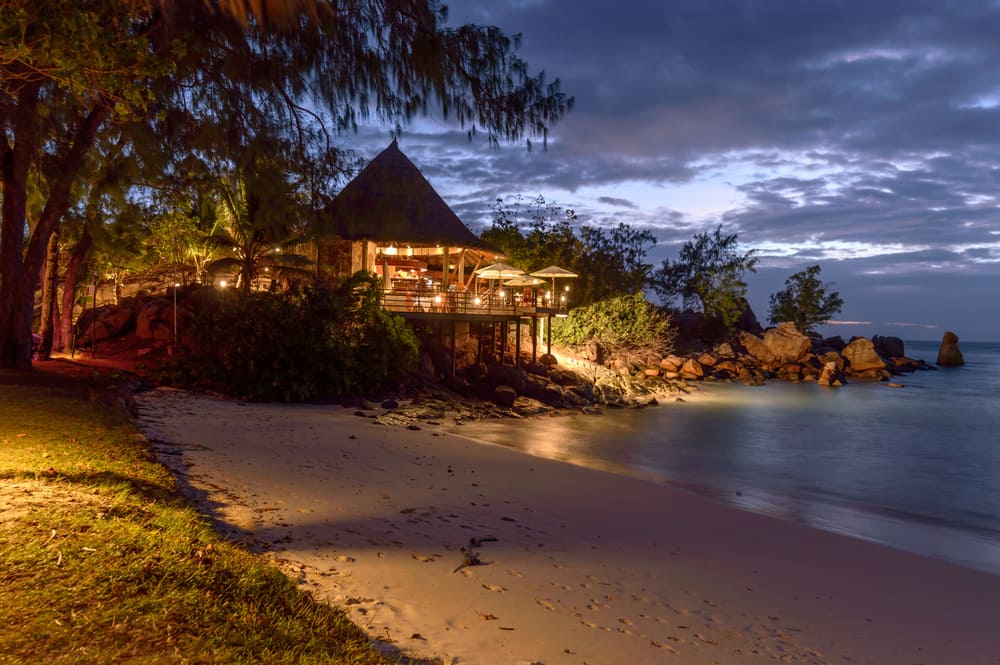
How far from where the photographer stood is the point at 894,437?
2036 cm

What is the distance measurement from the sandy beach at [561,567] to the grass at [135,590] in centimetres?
44

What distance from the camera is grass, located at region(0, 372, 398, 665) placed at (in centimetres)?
293

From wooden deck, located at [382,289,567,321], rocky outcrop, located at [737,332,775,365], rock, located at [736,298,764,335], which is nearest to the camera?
wooden deck, located at [382,289,567,321]

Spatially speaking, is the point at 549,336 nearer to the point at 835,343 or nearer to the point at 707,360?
the point at 707,360

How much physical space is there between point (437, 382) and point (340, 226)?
1226 centimetres

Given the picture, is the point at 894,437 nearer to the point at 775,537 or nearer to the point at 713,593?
the point at 775,537

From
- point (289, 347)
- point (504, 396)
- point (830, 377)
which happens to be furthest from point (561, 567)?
point (830, 377)

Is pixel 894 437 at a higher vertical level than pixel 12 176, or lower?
lower

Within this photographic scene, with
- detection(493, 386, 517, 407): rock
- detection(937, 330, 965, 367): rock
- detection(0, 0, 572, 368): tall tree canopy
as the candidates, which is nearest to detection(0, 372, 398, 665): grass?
detection(0, 0, 572, 368): tall tree canopy

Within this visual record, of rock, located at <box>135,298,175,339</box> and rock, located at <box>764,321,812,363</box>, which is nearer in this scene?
rock, located at <box>135,298,175,339</box>

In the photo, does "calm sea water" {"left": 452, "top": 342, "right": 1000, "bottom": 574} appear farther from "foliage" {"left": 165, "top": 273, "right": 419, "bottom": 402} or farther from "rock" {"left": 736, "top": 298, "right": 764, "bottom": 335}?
"rock" {"left": 736, "top": 298, "right": 764, "bottom": 335}

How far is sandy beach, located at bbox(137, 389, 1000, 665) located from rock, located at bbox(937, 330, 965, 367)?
63811 millimetres

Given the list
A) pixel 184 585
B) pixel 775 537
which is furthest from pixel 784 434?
pixel 184 585

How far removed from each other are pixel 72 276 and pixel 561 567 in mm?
17565
